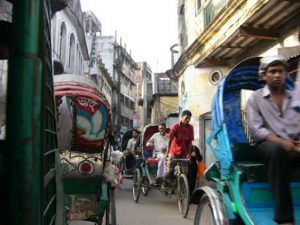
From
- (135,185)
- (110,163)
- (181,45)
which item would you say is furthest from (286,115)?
(181,45)

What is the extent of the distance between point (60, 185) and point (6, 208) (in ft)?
2.89

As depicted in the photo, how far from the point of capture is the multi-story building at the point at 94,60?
37562 mm

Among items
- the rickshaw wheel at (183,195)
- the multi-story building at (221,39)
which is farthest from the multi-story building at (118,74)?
the rickshaw wheel at (183,195)

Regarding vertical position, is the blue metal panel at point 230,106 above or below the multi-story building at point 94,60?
below

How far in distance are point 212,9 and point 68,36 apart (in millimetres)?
10411

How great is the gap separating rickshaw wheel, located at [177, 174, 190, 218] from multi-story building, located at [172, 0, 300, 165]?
323 cm

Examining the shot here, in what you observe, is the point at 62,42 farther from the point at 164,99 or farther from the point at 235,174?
the point at 235,174

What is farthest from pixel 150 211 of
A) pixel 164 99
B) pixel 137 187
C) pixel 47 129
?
pixel 164 99

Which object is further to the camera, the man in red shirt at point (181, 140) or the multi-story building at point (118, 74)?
the multi-story building at point (118, 74)

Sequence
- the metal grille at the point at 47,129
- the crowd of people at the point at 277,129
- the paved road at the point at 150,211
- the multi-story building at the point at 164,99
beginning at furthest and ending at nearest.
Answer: the multi-story building at the point at 164,99 < the paved road at the point at 150,211 < the crowd of people at the point at 277,129 < the metal grille at the point at 47,129

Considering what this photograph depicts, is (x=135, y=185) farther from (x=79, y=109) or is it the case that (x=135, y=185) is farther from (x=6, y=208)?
(x=6, y=208)

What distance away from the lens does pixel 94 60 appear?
39125 millimetres

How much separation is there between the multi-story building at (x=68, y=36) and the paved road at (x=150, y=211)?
9.50 m

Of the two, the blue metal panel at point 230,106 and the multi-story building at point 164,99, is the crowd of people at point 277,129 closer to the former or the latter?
→ the blue metal panel at point 230,106
